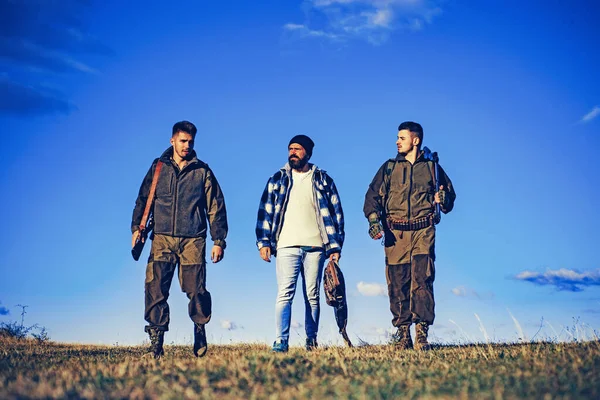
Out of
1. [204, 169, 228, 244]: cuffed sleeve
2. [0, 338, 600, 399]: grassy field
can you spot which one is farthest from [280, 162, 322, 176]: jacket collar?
[0, 338, 600, 399]: grassy field

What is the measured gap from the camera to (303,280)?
9156 millimetres

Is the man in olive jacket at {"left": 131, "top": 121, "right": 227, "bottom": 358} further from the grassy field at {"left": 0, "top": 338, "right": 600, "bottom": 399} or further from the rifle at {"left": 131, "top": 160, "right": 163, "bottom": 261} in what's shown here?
the grassy field at {"left": 0, "top": 338, "right": 600, "bottom": 399}

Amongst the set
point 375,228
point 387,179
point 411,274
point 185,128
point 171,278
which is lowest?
point 171,278

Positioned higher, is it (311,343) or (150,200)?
(150,200)

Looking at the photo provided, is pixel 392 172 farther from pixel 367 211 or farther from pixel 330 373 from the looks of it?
pixel 330 373

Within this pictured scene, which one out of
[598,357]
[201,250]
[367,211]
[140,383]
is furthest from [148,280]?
[598,357]

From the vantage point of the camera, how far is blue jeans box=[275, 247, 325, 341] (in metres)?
8.79

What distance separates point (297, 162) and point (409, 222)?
1870 millimetres

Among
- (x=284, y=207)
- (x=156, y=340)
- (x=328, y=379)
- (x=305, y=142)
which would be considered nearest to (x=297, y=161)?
(x=305, y=142)

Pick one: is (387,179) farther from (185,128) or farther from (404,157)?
(185,128)

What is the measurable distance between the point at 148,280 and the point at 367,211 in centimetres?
332

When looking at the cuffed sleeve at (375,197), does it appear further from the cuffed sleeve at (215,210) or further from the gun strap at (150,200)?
the gun strap at (150,200)

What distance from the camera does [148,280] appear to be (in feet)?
30.1

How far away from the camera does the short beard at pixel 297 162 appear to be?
9328 mm
